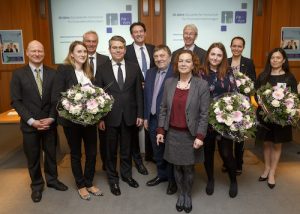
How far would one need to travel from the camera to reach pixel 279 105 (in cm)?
303

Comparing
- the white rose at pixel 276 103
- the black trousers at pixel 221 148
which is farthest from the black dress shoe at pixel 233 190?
the white rose at pixel 276 103

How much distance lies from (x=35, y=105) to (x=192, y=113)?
1.56 metres

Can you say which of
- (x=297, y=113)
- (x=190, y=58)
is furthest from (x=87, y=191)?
(x=297, y=113)

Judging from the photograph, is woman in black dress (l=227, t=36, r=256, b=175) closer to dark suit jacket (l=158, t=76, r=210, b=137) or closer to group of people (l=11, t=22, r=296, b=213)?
group of people (l=11, t=22, r=296, b=213)

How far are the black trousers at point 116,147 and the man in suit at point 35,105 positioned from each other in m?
0.60

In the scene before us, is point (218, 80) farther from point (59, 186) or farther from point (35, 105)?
point (59, 186)

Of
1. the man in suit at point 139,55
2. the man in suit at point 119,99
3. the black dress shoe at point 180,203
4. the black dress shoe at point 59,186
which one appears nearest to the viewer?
the black dress shoe at point 180,203

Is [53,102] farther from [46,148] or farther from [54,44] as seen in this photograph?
[54,44]

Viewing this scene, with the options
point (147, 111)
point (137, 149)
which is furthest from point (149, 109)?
point (137, 149)

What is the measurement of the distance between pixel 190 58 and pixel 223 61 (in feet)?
1.45

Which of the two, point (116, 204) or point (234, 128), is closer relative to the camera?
point (234, 128)

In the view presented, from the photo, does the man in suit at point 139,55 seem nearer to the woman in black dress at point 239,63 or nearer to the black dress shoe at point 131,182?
the black dress shoe at point 131,182

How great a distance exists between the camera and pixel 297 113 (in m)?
3.10

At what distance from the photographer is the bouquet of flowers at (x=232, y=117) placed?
2.78m
